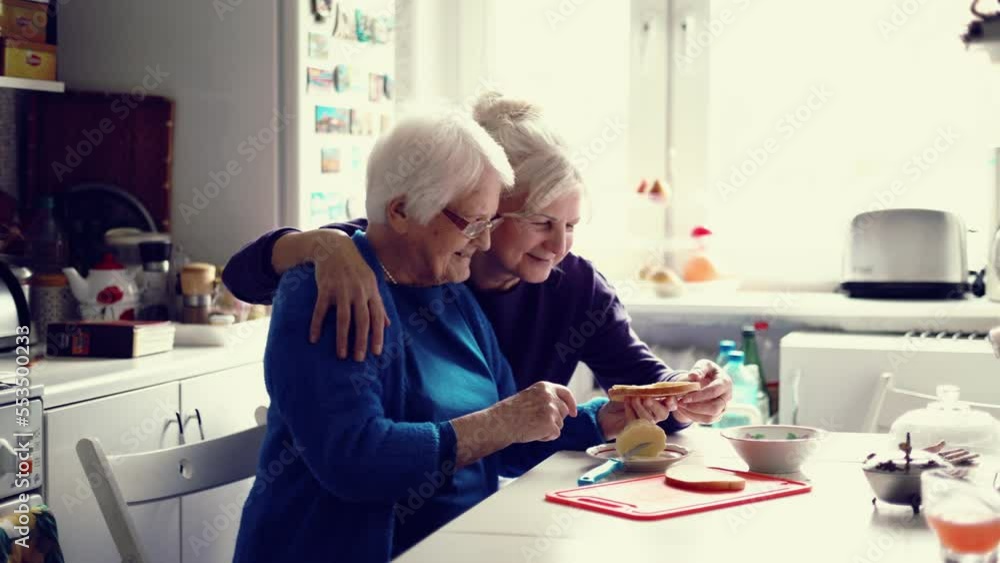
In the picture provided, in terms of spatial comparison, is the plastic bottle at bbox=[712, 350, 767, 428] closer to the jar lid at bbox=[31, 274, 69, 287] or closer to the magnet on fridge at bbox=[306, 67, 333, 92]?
the magnet on fridge at bbox=[306, 67, 333, 92]

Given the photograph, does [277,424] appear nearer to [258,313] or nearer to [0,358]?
[0,358]

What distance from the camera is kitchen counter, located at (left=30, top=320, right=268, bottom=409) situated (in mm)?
1998

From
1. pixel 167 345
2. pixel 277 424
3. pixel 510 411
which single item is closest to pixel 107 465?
pixel 277 424

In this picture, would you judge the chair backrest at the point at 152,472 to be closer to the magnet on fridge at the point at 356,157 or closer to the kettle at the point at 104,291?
the kettle at the point at 104,291

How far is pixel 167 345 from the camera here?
2.43 m

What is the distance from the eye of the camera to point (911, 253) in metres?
2.91

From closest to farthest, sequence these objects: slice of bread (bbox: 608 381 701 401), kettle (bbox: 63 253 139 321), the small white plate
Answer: the small white plate → slice of bread (bbox: 608 381 701 401) → kettle (bbox: 63 253 139 321)

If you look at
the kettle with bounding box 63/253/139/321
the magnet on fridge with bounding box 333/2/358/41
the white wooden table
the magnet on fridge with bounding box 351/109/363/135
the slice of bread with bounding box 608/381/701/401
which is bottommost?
the white wooden table

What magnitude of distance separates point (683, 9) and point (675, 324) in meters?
0.94

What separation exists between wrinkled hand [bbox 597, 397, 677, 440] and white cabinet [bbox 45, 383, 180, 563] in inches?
34.0

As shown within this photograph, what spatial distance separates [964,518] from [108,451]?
4.95 feet

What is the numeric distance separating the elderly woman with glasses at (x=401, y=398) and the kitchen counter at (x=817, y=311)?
4.09 feet

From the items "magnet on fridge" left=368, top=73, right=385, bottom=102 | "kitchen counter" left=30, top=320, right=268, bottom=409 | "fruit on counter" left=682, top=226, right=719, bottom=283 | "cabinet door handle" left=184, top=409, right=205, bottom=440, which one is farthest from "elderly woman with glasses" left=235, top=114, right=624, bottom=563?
"fruit on counter" left=682, top=226, right=719, bottom=283

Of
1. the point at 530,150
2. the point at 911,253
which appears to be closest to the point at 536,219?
the point at 530,150
